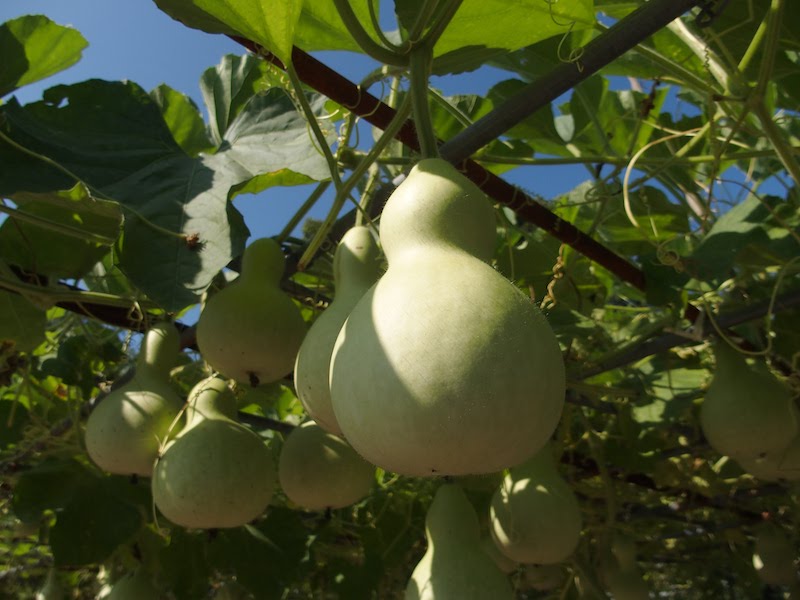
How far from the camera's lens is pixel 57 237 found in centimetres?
132

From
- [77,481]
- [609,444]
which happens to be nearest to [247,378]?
[77,481]

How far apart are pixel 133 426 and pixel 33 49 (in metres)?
0.68

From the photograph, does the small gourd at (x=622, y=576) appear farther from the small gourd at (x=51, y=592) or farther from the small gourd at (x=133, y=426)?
the small gourd at (x=51, y=592)

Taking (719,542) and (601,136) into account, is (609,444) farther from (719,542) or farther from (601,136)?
(719,542)

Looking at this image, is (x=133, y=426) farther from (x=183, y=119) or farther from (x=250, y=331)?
(x=183, y=119)

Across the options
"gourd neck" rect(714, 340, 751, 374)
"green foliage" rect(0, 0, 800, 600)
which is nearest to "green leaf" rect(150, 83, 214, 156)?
"green foliage" rect(0, 0, 800, 600)

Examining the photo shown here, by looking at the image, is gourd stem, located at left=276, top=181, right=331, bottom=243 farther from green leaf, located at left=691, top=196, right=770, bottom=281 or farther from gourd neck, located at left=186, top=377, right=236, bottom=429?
green leaf, located at left=691, top=196, right=770, bottom=281

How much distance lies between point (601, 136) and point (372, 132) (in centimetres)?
52

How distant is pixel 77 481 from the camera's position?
1.62m

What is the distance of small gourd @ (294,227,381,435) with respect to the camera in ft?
2.27

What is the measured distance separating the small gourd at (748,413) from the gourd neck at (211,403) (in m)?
0.97

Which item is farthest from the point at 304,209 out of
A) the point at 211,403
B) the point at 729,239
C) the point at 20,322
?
the point at 729,239

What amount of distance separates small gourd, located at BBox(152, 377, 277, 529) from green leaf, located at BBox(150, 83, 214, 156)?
→ 0.70 m

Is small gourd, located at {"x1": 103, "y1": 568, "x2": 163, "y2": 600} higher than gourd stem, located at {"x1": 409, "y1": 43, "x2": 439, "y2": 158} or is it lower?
lower
